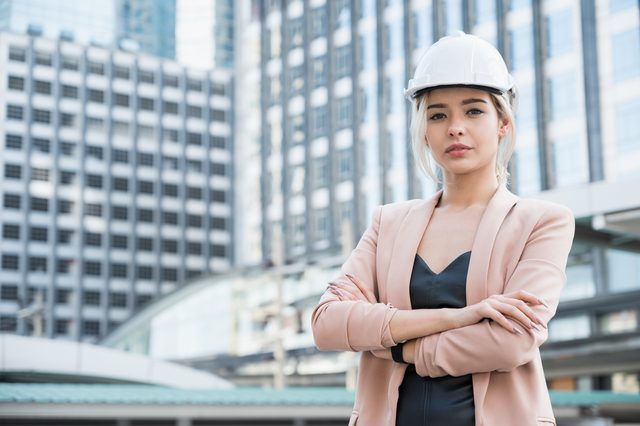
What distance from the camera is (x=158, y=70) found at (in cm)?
8294

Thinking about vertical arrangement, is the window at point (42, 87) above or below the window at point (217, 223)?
above

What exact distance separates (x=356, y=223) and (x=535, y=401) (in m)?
47.5

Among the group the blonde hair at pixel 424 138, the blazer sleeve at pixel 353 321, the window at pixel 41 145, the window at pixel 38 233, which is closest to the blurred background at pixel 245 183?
the blonde hair at pixel 424 138

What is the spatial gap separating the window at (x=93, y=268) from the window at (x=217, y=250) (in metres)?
12.6

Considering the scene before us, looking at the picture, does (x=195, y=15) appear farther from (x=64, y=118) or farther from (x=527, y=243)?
(x=527, y=243)

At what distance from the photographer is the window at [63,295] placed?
74438 mm

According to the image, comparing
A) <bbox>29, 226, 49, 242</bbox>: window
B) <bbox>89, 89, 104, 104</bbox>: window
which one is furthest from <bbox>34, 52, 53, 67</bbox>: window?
<bbox>29, 226, 49, 242</bbox>: window

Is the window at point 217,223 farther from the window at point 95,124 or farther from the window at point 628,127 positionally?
the window at point 628,127

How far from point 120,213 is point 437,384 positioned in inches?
3144

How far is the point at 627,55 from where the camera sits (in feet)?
101

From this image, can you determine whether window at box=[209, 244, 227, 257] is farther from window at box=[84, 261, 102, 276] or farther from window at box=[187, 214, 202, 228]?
window at box=[84, 261, 102, 276]

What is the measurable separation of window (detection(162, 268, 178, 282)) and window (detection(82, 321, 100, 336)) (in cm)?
864

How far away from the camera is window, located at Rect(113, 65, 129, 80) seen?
264 feet

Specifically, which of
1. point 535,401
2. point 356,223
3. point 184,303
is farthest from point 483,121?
point 184,303
